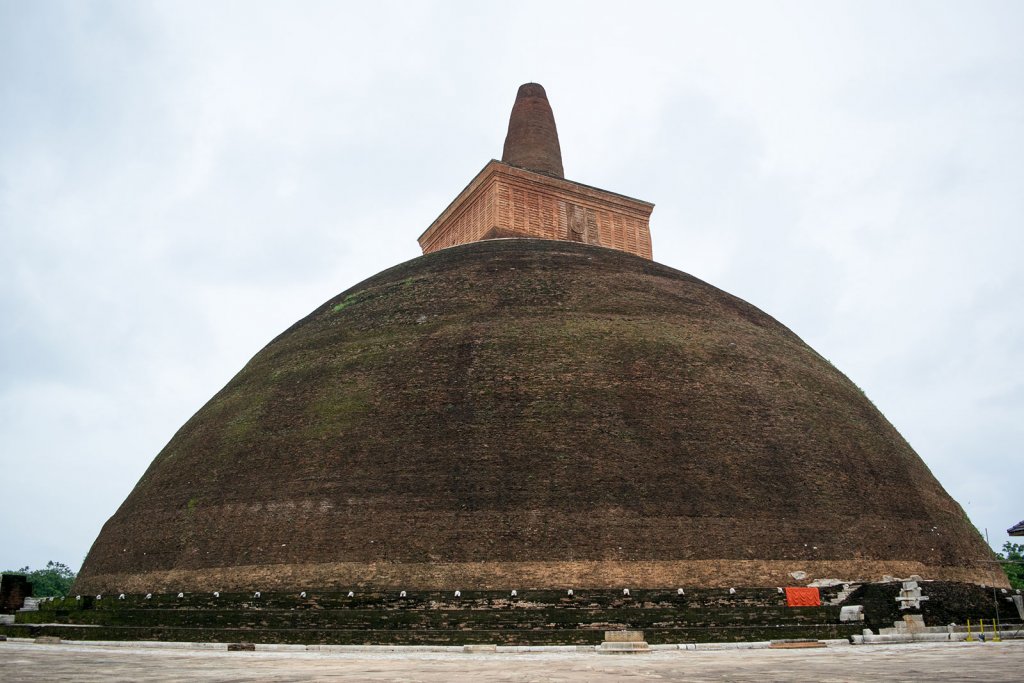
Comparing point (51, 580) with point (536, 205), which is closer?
point (536, 205)

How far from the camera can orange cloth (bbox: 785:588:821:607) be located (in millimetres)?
14438

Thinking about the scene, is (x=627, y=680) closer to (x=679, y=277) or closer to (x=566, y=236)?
(x=679, y=277)

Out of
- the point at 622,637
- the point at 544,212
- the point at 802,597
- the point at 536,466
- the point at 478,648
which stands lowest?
the point at 478,648

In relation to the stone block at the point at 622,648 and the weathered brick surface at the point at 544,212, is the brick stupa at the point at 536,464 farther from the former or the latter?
the weathered brick surface at the point at 544,212

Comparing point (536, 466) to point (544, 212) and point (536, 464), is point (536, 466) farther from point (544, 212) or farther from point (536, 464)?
point (544, 212)

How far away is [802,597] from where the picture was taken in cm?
1452

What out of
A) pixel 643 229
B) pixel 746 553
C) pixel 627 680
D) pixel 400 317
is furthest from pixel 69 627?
pixel 643 229

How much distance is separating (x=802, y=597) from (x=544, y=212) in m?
17.8

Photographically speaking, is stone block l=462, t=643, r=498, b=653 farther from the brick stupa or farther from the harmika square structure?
the harmika square structure

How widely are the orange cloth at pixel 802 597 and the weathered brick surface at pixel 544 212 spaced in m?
16.6

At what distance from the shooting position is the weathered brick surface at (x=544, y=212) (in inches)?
1109

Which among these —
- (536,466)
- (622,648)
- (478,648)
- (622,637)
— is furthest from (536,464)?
(622,648)

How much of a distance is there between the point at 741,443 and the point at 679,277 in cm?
785

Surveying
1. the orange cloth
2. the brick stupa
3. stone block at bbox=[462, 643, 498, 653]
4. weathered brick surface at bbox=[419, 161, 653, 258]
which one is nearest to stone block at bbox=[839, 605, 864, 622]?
the orange cloth
